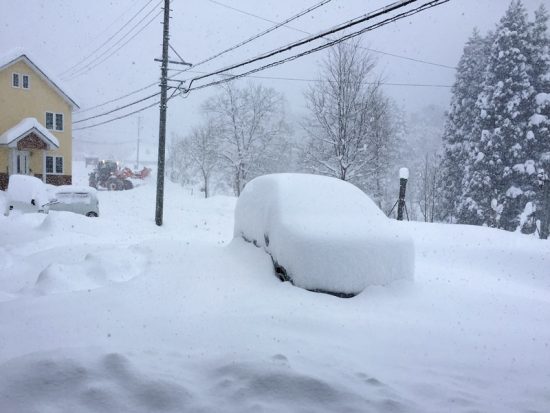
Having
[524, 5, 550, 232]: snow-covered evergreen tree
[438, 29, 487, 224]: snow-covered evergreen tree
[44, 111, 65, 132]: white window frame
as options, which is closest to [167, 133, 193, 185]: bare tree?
[44, 111, 65, 132]: white window frame

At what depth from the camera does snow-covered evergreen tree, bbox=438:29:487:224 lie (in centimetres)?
2908

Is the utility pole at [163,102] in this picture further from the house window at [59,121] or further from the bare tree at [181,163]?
the bare tree at [181,163]

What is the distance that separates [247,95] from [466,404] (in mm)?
36928

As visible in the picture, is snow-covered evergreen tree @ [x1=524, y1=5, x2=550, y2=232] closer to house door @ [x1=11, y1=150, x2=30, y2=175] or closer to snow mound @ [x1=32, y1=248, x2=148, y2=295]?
snow mound @ [x1=32, y1=248, x2=148, y2=295]

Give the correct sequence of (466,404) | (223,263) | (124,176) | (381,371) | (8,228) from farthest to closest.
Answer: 1. (124,176)
2. (8,228)
3. (223,263)
4. (381,371)
5. (466,404)

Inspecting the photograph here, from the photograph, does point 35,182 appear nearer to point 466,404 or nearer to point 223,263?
point 223,263

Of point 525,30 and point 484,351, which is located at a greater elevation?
point 525,30

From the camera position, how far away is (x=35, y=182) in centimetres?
1480

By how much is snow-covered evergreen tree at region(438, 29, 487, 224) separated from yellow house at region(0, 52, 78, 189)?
2671cm

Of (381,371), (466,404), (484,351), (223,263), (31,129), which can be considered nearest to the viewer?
(466,404)

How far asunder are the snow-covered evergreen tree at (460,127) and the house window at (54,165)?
1070 inches

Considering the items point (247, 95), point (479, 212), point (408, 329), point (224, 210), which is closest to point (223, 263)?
point (408, 329)

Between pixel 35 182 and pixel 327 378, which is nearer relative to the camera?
pixel 327 378

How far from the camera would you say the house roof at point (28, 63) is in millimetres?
26391
